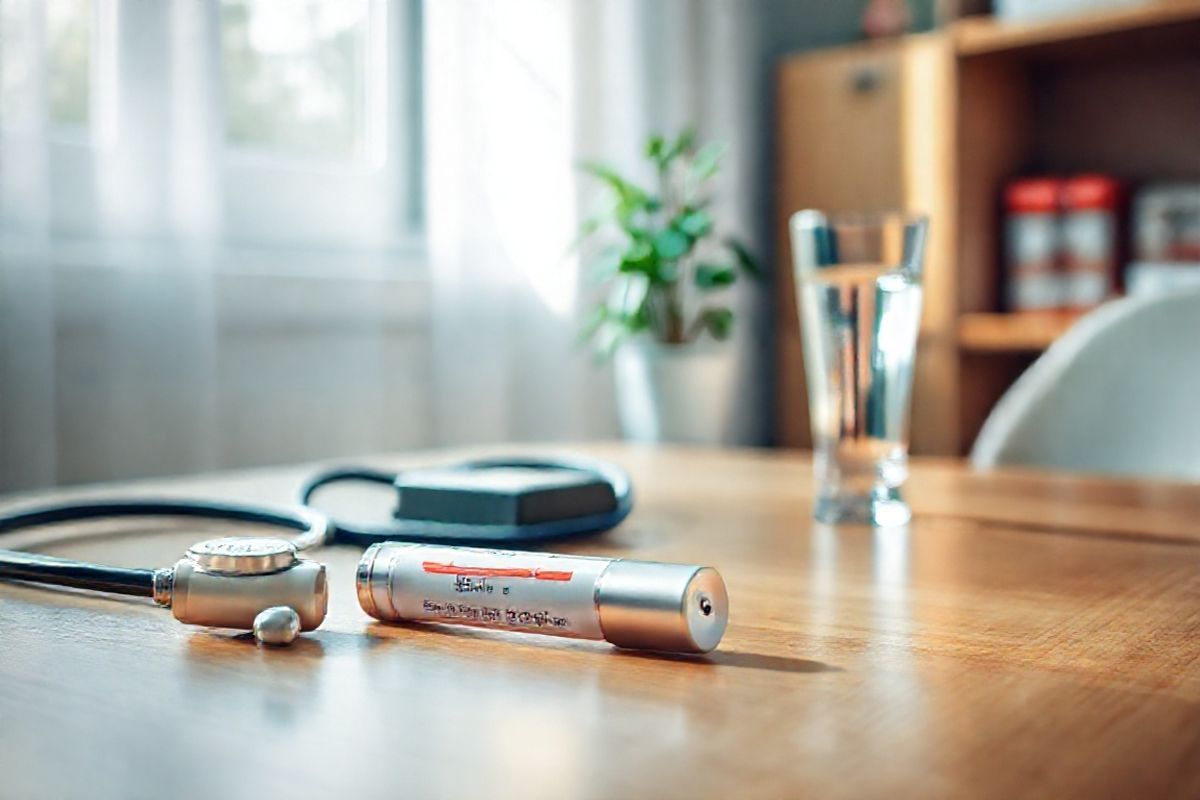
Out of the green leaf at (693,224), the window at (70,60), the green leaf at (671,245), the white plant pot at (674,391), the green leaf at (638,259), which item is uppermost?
the window at (70,60)

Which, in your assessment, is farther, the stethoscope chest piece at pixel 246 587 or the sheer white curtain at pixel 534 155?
the sheer white curtain at pixel 534 155

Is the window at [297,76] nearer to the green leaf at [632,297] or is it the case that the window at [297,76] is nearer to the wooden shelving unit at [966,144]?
the green leaf at [632,297]

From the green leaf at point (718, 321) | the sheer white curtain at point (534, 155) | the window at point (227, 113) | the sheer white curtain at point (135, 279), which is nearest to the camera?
the sheer white curtain at point (135, 279)

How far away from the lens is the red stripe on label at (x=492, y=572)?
434 mm

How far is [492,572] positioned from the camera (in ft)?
1.46

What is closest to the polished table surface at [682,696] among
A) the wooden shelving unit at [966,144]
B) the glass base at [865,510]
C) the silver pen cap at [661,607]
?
the silver pen cap at [661,607]

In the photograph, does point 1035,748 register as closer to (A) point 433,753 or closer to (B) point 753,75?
(A) point 433,753

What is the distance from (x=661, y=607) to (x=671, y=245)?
5.72 feet

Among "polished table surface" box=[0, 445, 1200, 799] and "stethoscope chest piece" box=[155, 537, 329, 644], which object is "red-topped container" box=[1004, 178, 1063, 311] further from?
"stethoscope chest piece" box=[155, 537, 329, 644]

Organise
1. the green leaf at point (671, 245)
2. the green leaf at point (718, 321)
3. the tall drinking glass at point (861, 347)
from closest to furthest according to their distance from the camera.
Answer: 1. the tall drinking glass at point (861, 347)
2. the green leaf at point (671, 245)
3. the green leaf at point (718, 321)

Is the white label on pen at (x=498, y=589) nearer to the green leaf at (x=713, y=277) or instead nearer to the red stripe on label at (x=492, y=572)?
the red stripe on label at (x=492, y=572)

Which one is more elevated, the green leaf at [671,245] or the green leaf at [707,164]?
the green leaf at [707,164]

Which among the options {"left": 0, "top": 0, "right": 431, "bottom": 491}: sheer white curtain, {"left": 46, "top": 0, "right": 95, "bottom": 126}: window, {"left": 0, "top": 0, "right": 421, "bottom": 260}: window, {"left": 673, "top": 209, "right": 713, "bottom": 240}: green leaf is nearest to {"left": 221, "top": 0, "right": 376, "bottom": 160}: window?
{"left": 0, "top": 0, "right": 421, "bottom": 260}: window

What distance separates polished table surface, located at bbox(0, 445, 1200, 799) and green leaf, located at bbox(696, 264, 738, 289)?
5.23 ft
